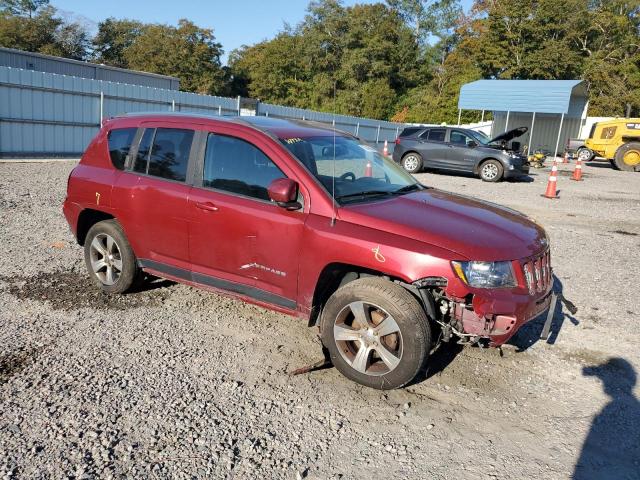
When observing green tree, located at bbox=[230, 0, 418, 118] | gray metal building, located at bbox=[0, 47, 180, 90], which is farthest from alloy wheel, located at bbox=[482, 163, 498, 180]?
green tree, located at bbox=[230, 0, 418, 118]

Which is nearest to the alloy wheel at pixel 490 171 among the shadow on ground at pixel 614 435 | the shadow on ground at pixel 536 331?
the shadow on ground at pixel 536 331

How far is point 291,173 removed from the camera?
12.9 ft

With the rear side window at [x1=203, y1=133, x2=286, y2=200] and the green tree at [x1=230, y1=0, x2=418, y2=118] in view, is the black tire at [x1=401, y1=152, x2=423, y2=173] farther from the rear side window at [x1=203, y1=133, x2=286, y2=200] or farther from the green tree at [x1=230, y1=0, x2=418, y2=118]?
the green tree at [x1=230, y1=0, x2=418, y2=118]

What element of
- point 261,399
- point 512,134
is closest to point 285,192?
point 261,399

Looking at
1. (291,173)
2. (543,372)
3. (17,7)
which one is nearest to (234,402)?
(291,173)

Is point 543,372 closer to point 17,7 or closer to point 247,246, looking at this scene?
point 247,246

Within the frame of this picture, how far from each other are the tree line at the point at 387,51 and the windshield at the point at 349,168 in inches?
1903

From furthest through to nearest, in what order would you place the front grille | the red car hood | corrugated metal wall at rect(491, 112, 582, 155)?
corrugated metal wall at rect(491, 112, 582, 155)
the front grille
the red car hood

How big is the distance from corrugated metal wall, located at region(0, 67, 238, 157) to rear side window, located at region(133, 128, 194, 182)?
10.7 meters

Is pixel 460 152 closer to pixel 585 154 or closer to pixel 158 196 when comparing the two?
pixel 158 196

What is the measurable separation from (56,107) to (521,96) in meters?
27.4

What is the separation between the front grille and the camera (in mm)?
3592

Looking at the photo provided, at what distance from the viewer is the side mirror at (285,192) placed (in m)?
3.70

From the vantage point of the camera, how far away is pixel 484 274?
3.39 metres
